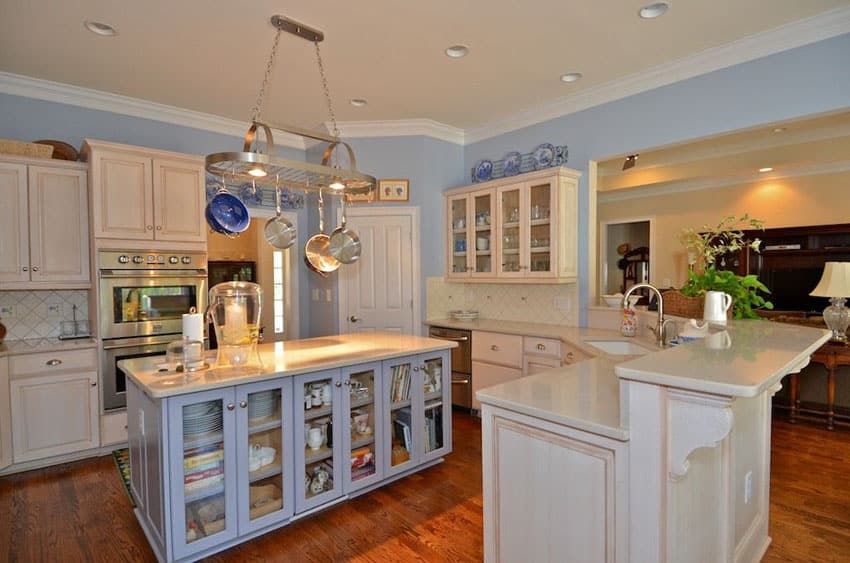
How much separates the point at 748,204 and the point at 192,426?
718cm

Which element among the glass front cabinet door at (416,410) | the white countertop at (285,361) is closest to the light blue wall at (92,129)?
the white countertop at (285,361)

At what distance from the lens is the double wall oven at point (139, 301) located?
345 cm

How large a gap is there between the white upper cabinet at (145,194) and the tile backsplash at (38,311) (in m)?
0.75

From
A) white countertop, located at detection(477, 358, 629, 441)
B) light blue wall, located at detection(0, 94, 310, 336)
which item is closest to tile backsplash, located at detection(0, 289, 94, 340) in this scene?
light blue wall, located at detection(0, 94, 310, 336)

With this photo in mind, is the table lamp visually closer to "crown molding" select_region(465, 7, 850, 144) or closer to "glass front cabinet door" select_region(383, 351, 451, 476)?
"crown molding" select_region(465, 7, 850, 144)

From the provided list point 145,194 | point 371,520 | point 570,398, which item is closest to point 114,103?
point 145,194

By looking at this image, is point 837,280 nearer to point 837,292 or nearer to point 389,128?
point 837,292

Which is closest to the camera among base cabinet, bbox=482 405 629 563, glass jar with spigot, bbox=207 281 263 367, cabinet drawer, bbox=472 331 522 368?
base cabinet, bbox=482 405 629 563

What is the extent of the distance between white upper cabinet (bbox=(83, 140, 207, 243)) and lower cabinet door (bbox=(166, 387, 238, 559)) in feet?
6.94

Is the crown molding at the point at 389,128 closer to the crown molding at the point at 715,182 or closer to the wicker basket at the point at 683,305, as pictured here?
the wicker basket at the point at 683,305

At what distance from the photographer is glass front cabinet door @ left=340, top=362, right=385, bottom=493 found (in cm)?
268

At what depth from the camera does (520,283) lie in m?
4.33

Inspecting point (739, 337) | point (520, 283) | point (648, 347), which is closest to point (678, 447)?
point (739, 337)

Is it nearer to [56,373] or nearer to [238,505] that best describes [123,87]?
[56,373]
